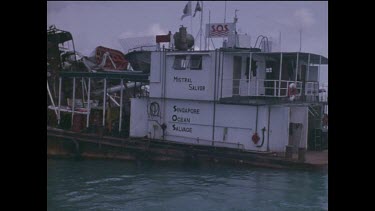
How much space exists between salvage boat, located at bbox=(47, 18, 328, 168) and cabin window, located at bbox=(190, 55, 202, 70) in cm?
4

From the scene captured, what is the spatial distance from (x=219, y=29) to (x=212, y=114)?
3.86 meters

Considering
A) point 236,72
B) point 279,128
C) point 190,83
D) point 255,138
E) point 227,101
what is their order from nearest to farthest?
point 255,138
point 227,101
point 279,128
point 190,83
point 236,72

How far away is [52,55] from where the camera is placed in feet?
78.6

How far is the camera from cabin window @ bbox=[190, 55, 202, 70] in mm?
19172

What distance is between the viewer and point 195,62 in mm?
19297

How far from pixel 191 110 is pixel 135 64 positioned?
7.35 meters

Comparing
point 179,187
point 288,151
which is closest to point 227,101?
point 288,151

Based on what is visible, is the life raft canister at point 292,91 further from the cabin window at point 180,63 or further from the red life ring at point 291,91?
the cabin window at point 180,63

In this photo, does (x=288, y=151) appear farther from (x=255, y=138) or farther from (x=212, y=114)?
(x=212, y=114)

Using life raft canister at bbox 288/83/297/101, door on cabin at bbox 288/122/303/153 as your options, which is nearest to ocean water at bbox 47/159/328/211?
door on cabin at bbox 288/122/303/153

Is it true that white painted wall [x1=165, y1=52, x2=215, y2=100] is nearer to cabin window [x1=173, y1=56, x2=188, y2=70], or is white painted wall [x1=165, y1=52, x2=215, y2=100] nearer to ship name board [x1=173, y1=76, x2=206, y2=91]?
ship name board [x1=173, y1=76, x2=206, y2=91]
